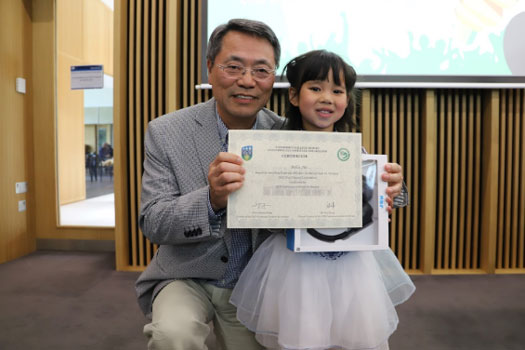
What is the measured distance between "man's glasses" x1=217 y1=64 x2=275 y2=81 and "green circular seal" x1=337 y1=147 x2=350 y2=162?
0.46m

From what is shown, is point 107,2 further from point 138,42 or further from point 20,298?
point 20,298

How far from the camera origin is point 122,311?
8.07ft

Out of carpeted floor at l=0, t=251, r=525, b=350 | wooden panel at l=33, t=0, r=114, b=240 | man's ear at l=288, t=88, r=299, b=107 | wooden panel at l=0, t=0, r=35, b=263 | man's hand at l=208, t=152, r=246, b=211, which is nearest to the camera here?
man's hand at l=208, t=152, r=246, b=211

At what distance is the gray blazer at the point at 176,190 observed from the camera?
1.39 metres

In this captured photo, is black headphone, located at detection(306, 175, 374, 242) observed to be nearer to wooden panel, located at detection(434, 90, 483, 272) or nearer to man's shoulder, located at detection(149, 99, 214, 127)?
man's shoulder, located at detection(149, 99, 214, 127)

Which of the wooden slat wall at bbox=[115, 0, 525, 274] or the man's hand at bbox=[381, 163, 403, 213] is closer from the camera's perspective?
the man's hand at bbox=[381, 163, 403, 213]

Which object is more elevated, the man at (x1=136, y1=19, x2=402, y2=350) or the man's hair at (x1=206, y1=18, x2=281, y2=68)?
the man's hair at (x1=206, y1=18, x2=281, y2=68)

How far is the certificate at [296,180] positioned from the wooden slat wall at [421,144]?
6.89ft

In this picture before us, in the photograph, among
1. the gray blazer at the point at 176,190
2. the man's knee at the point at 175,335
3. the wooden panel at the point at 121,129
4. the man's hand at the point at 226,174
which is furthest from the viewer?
the wooden panel at the point at 121,129

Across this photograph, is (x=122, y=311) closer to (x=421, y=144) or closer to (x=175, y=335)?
(x=175, y=335)

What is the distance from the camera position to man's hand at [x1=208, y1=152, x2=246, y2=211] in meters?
1.10

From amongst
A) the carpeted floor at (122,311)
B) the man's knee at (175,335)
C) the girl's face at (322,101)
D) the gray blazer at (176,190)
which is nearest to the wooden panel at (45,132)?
the carpeted floor at (122,311)
